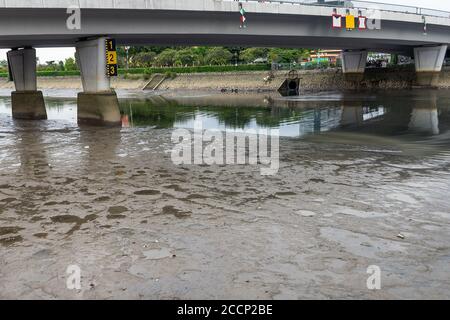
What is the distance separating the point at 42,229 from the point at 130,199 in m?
2.32

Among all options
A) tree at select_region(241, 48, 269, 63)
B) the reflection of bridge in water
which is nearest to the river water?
the reflection of bridge in water

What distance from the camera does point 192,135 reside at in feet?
70.3

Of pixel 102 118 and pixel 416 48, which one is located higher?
pixel 416 48

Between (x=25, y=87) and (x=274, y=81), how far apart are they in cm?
4385

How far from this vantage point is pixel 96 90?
2620 centimetres

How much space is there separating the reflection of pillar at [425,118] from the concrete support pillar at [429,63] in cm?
1863

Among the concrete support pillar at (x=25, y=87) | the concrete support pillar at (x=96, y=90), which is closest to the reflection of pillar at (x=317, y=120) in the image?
the concrete support pillar at (x=96, y=90)

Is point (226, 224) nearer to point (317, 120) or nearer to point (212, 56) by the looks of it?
point (317, 120)

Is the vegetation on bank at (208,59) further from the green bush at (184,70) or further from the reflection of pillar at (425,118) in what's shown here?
the reflection of pillar at (425,118)

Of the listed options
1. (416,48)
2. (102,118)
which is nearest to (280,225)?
(102,118)

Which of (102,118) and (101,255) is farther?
(102,118)

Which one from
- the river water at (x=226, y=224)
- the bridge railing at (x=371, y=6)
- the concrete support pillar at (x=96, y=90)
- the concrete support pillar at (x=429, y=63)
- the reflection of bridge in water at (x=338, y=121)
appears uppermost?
the bridge railing at (x=371, y=6)

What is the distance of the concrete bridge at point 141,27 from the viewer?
24125mm
